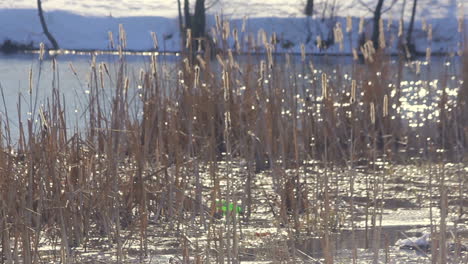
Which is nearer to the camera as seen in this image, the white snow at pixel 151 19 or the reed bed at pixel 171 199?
the reed bed at pixel 171 199

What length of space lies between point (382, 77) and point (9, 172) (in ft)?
9.45

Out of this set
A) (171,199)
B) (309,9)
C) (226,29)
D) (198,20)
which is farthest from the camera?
(309,9)

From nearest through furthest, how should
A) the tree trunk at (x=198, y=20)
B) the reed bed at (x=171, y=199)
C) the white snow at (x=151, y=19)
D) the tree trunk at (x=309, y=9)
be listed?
the reed bed at (x=171, y=199) → the tree trunk at (x=198, y=20) → the white snow at (x=151, y=19) → the tree trunk at (x=309, y=9)

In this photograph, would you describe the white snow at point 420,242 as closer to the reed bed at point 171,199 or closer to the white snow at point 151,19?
the reed bed at point 171,199

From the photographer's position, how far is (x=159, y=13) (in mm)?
21234

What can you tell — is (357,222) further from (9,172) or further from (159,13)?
(159,13)

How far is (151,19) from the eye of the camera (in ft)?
67.2

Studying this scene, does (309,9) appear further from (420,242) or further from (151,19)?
(420,242)

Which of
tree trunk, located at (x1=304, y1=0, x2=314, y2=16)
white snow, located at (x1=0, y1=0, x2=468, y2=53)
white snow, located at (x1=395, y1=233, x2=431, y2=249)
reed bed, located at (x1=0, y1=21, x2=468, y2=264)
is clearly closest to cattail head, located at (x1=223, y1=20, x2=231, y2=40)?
reed bed, located at (x1=0, y1=21, x2=468, y2=264)

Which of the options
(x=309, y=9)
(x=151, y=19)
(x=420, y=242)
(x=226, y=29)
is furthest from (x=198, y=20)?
(x=420, y=242)

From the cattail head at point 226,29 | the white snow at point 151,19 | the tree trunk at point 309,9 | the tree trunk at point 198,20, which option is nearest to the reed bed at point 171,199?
the cattail head at point 226,29

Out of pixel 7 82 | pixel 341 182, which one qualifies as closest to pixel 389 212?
pixel 341 182

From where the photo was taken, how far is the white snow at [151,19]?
18594 mm

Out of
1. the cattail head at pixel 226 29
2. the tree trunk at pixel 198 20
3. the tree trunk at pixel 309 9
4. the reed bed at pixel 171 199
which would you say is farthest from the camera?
the tree trunk at pixel 309 9
